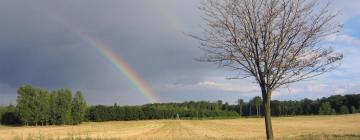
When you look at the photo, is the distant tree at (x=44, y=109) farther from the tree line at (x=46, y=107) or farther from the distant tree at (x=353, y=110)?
the distant tree at (x=353, y=110)

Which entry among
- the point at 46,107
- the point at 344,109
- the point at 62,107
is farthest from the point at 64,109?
the point at 344,109

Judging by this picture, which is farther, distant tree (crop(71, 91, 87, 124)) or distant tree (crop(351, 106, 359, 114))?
distant tree (crop(351, 106, 359, 114))

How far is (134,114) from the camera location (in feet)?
594

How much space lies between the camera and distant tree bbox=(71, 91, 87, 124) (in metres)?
151

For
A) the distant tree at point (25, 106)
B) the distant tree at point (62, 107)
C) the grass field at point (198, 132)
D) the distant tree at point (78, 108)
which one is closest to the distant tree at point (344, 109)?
the grass field at point (198, 132)

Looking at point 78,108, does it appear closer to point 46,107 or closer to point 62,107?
point 62,107

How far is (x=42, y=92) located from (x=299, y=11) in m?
148

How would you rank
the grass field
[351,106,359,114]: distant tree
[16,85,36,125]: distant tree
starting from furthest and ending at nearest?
1. [351,106,359,114]: distant tree
2. [16,85,36,125]: distant tree
3. the grass field

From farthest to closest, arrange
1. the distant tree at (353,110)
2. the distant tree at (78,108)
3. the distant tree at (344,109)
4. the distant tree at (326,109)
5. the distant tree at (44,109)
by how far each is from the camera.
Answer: the distant tree at (326,109), the distant tree at (344,109), the distant tree at (353,110), the distant tree at (78,108), the distant tree at (44,109)

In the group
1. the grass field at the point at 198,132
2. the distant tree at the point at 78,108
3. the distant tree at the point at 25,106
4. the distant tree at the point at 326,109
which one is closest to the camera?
the grass field at the point at 198,132

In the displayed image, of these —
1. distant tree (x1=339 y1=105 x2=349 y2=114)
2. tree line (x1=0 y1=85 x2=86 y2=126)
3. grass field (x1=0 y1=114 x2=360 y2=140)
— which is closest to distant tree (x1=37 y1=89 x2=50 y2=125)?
tree line (x1=0 y1=85 x2=86 y2=126)

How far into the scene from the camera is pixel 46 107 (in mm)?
147125

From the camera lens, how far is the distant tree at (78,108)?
151 metres

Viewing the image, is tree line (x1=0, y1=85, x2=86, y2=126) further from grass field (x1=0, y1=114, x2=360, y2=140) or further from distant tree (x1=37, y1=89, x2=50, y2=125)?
grass field (x1=0, y1=114, x2=360, y2=140)
